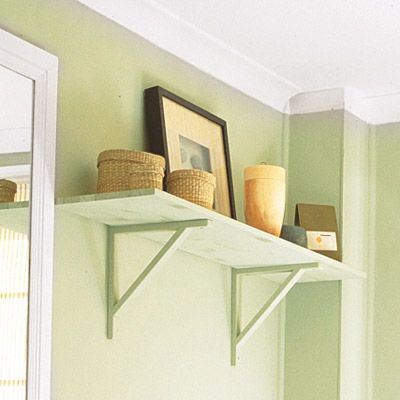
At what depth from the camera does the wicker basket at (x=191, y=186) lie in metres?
2.37

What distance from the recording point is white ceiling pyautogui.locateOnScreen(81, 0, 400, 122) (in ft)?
8.69

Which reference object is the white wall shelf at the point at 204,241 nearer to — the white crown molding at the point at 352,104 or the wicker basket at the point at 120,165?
A: the wicker basket at the point at 120,165

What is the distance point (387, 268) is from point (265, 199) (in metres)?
0.77

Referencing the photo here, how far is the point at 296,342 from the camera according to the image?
329cm

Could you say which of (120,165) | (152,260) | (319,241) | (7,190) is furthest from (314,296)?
(7,190)

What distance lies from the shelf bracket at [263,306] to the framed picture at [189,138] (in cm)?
21

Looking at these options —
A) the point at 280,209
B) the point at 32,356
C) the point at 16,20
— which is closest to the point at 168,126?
the point at 280,209

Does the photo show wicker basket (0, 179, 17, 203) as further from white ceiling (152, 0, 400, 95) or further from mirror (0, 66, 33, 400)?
white ceiling (152, 0, 400, 95)

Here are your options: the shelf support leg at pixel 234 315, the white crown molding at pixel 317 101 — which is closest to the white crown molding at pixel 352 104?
the white crown molding at pixel 317 101

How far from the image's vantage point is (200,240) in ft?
8.54

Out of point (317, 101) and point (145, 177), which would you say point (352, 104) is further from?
point (145, 177)

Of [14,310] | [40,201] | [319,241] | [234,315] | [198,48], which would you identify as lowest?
[234,315]

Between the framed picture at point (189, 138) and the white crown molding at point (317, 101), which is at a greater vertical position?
the white crown molding at point (317, 101)

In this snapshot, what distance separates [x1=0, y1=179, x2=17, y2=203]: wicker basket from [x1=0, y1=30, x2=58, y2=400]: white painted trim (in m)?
0.08
